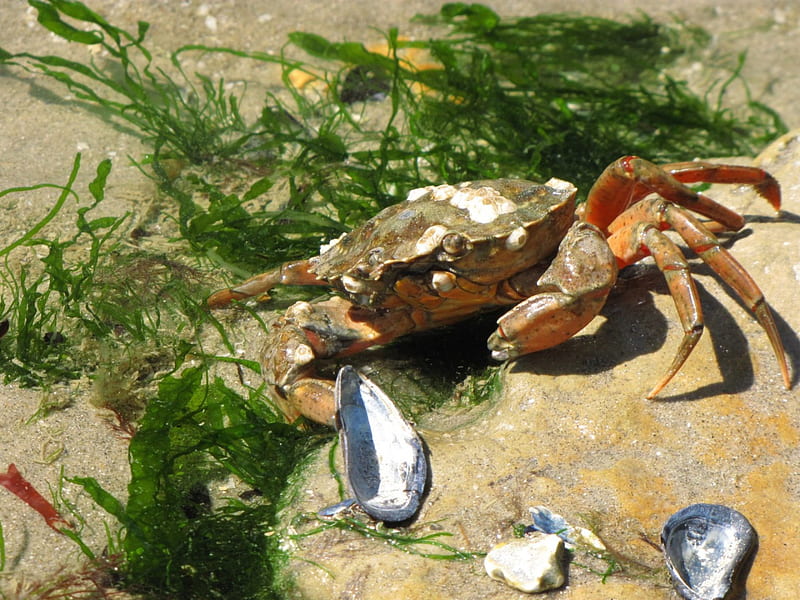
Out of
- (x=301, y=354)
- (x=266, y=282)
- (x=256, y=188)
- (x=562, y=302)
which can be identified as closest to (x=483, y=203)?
(x=562, y=302)

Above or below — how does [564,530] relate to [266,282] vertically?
below

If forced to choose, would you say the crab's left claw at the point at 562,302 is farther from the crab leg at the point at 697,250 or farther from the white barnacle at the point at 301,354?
the white barnacle at the point at 301,354

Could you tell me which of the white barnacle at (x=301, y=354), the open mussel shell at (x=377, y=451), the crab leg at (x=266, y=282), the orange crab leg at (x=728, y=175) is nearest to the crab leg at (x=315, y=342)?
the white barnacle at (x=301, y=354)

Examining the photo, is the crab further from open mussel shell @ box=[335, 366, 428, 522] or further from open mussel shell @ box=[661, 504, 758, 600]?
open mussel shell @ box=[661, 504, 758, 600]

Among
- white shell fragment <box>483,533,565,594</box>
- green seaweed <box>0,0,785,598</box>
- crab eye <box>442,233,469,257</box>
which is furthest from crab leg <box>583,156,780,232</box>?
white shell fragment <box>483,533,565,594</box>

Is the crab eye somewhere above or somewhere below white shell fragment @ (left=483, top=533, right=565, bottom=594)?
above

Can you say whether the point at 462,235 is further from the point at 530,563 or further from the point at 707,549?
the point at 707,549

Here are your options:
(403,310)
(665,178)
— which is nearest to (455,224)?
(403,310)
